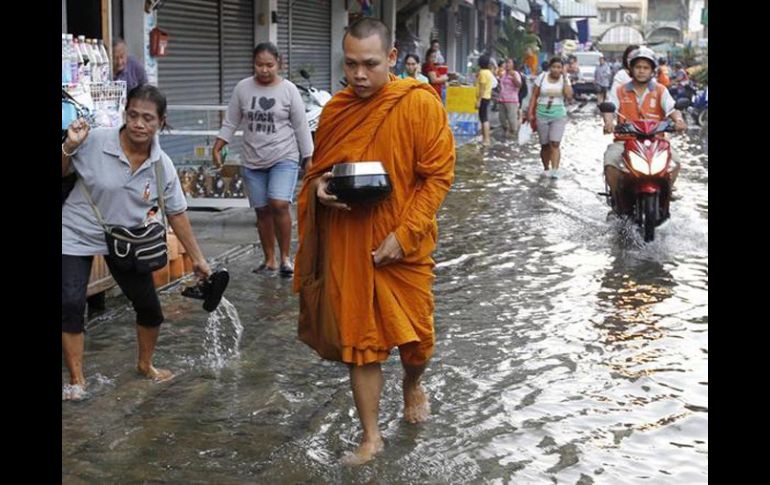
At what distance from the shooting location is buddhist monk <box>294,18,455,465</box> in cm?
461

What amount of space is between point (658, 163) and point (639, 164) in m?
0.16

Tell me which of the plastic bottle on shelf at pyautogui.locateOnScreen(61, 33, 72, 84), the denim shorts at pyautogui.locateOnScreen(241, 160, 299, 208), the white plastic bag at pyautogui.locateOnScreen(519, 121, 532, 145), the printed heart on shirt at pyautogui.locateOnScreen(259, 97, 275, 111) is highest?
the plastic bottle on shelf at pyautogui.locateOnScreen(61, 33, 72, 84)

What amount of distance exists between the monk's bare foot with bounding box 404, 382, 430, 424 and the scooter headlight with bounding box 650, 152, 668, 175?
5292 millimetres

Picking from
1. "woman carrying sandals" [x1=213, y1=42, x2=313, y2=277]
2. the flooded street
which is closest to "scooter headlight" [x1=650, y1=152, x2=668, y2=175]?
the flooded street

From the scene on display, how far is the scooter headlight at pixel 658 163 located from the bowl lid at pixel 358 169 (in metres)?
5.82

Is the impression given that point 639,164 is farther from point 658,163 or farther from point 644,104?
point 644,104

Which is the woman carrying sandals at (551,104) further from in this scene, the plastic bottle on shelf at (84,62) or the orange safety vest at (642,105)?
the plastic bottle on shelf at (84,62)

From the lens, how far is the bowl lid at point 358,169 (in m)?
4.46

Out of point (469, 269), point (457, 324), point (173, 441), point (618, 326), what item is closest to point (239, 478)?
point (173, 441)

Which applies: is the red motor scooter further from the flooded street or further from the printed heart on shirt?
the printed heart on shirt

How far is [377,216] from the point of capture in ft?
15.3
